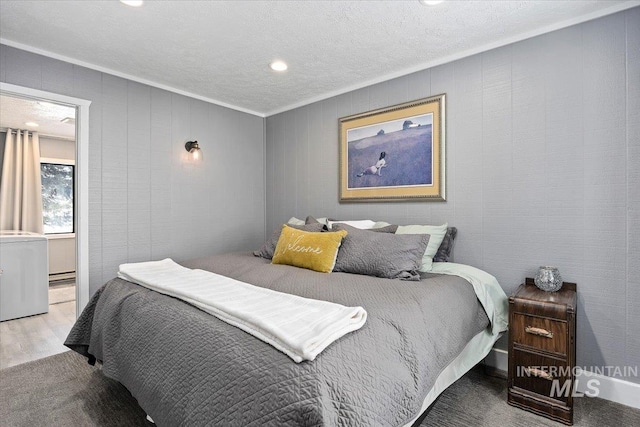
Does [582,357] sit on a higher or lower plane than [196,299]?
lower

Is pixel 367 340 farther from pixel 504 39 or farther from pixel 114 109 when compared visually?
pixel 114 109

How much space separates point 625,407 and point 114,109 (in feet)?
14.4

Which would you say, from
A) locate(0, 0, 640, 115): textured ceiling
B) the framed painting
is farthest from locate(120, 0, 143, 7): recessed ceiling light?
the framed painting

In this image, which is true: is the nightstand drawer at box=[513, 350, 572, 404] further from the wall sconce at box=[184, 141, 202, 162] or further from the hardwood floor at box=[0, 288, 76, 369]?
the hardwood floor at box=[0, 288, 76, 369]

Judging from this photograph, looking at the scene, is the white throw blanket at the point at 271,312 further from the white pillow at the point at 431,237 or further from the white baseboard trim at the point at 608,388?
the white baseboard trim at the point at 608,388

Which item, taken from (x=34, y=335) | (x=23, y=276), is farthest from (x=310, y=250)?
(x=23, y=276)

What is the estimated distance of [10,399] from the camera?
80.9 inches

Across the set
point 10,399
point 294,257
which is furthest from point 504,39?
point 10,399

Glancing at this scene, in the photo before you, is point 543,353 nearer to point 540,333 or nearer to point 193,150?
point 540,333

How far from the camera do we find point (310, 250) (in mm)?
2504

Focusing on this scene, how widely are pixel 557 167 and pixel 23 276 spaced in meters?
5.23

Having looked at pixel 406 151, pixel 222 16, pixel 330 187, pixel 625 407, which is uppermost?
pixel 222 16

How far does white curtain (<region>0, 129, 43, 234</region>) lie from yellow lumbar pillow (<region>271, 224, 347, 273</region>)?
453cm

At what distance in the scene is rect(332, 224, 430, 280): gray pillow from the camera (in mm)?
2203
